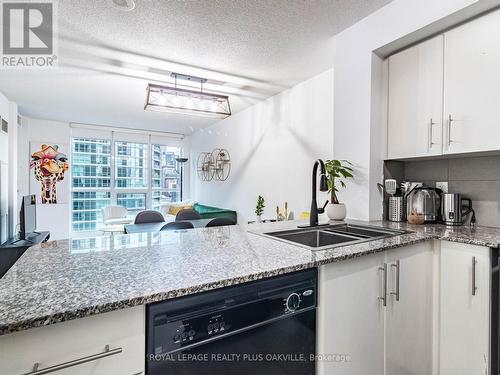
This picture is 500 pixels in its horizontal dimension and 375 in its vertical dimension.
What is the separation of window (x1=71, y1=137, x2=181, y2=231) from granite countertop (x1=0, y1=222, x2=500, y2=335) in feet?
16.4

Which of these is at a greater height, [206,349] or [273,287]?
[273,287]

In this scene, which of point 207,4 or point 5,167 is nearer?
point 207,4

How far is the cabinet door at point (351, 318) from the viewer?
3.42 feet

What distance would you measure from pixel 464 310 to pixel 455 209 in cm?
70

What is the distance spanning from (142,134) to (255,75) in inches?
164

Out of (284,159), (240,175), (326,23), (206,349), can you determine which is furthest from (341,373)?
(240,175)

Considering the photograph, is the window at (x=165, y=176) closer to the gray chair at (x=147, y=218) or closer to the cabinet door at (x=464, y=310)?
the gray chair at (x=147, y=218)

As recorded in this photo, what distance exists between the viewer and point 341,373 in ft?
3.59

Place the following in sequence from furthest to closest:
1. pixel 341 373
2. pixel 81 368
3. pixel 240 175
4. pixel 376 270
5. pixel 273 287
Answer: pixel 240 175
pixel 376 270
pixel 341 373
pixel 273 287
pixel 81 368

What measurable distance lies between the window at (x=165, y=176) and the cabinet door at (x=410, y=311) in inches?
230

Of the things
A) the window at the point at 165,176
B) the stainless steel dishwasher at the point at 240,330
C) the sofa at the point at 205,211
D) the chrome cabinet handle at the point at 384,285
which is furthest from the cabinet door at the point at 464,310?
the window at the point at 165,176

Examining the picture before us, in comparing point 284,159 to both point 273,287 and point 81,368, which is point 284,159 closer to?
point 273,287

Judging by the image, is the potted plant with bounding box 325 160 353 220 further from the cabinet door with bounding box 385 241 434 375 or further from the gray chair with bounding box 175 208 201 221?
the gray chair with bounding box 175 208 201 221

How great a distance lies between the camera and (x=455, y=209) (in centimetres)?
174
